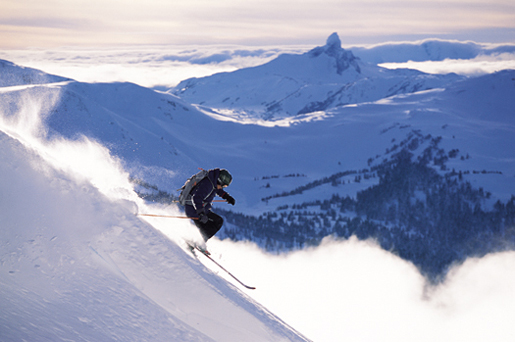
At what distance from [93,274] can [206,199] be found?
4.29 m

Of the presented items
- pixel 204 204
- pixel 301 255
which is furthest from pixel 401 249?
pixel 204 204

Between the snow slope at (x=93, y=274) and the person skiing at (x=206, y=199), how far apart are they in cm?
101

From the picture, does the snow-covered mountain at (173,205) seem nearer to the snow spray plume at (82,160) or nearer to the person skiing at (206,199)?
the snow spray plume at (82,160)

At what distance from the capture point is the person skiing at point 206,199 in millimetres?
12977

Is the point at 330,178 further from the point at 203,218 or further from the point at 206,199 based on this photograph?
the point at 203,218

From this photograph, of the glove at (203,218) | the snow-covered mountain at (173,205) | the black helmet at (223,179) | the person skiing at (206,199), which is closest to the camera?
the snow-covered mountain at (173,205)

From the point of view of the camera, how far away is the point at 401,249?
109 metres

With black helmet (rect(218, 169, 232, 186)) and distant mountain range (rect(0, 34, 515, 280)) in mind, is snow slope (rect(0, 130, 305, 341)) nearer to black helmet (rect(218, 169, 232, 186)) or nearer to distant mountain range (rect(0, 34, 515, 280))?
black helmet (rect(218, 169, 232, 186))

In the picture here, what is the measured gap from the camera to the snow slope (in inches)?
332

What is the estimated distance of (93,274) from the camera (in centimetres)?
994

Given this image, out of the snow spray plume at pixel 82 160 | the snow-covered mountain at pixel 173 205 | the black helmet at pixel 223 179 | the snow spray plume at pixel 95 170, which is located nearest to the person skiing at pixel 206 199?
the black helmet at pixel 223 179

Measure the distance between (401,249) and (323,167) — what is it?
76174 mm

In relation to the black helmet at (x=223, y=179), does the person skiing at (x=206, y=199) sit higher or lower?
lower

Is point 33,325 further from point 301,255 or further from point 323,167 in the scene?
point 323,167
